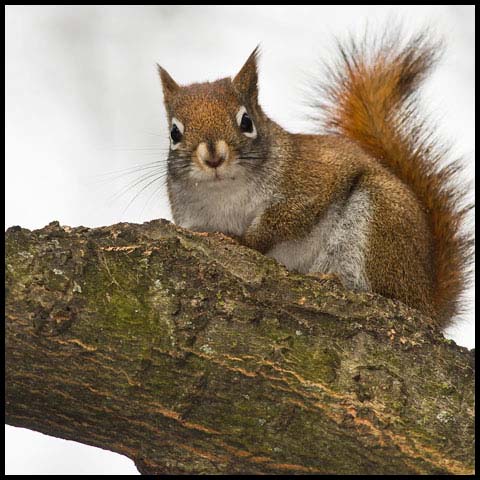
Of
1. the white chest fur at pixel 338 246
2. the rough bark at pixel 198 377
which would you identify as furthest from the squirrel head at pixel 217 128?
the rough bark at pixel 198 377

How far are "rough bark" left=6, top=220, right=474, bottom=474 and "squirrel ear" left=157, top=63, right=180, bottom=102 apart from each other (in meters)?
1.22

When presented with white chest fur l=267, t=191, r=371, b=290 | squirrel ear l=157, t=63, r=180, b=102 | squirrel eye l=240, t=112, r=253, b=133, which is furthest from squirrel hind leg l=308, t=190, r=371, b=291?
squirrel ear l=157, t=63, r=180, b=102

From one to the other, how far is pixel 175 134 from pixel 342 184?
2.03ft

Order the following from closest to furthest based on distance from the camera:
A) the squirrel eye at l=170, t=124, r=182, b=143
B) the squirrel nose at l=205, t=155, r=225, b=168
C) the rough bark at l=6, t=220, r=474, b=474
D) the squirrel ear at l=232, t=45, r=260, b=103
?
the rough bark at l=6, t=220, r=474, b=474
the squirrel nose at l=205, t=155, r=225, b=168
the squirrel eye at l=170, t=124, r=182, b=143
the squirrel ear at l=232, t=45, r=260, b=103

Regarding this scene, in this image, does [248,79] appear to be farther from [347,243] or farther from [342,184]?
[347,243]

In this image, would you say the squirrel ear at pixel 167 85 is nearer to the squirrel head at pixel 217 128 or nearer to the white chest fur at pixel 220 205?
the squirrel head at pixel 217 128

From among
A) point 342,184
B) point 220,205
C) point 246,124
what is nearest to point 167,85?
point 246,124

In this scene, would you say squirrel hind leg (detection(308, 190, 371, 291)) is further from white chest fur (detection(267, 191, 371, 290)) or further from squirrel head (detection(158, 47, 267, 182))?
squirrel head (detection(158, 47, 267, 182))

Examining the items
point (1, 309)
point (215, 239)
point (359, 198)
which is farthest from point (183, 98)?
point (1, 309)

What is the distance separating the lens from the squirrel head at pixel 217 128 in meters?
2.86

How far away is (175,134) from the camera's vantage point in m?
2.99

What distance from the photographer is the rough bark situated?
1.96m

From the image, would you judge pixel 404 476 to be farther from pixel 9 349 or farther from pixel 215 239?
pixel 9 349

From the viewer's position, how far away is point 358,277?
114 inches
